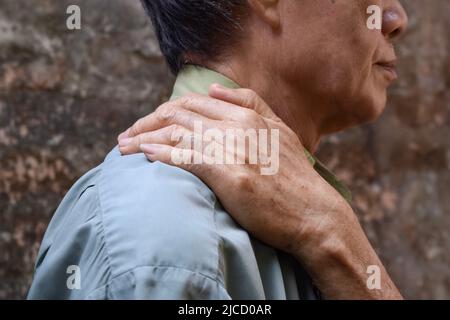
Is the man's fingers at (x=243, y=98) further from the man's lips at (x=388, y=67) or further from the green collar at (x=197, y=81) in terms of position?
the man's lips at (x=388, y=67)

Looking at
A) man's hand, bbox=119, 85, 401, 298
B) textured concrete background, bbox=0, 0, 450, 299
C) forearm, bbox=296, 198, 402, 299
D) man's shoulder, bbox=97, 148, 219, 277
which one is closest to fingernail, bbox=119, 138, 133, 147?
man's hand, bbox=119, 85, 401, 298

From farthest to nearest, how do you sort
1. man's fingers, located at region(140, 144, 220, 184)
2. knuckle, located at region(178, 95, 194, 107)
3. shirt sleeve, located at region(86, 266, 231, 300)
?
knuckle, located at region(178, 95, 194, 107), man's fingers, located at region(140, 144, 220, 184), shirt sleeve, located at region(86, 266, 231, 300)

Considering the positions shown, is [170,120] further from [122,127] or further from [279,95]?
[122,127]

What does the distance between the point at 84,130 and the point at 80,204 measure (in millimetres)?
1138

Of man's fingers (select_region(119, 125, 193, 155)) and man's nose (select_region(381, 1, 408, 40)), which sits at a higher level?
man's nose (select_region(381, 1, 408, 40))

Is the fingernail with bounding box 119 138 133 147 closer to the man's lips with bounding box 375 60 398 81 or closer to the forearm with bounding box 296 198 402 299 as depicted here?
the forearm with bounding box 296 198 402 299

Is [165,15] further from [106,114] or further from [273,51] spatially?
[106,114]

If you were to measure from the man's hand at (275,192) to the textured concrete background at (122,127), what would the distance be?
3.14 ft

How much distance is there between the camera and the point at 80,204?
113 centimetres

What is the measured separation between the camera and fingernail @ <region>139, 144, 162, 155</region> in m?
1.15

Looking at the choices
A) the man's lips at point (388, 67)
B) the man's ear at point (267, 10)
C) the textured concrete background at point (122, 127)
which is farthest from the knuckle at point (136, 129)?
the textured concrete background at point (122, 127)

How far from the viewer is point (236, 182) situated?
112 cm

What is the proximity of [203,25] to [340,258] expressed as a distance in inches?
15.8

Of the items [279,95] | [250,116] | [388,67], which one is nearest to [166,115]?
[250,116]
